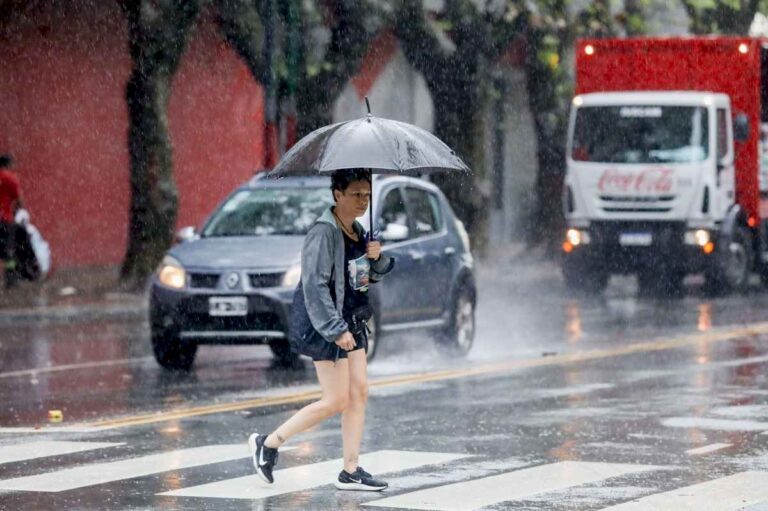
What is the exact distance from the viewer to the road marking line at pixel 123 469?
1019 centimetres

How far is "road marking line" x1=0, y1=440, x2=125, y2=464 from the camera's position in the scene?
11281 mm

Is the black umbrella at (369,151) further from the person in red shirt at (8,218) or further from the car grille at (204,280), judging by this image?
the person in red shirt at (8,218)

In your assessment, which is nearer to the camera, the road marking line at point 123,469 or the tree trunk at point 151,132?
the road marking line at point 123,469

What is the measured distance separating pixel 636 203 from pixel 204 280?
36.8ft

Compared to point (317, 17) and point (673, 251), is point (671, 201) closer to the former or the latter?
point (673, 251)

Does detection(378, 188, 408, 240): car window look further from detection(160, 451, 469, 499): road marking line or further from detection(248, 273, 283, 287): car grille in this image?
detection(160, 451, 469, 499): road marking line

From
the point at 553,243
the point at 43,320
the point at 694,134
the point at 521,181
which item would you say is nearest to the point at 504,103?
the point at 521,181

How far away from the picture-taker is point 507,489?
993 centimetres

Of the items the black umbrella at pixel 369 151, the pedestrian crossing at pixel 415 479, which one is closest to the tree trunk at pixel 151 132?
the pedestrian crossing at pixel 415 479

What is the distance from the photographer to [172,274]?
16641mm

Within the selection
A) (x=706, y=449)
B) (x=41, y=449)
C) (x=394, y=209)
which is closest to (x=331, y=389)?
(x=41, y=449)

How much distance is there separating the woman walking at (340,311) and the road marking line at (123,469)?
88cm

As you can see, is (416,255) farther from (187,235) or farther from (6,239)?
(6,239)

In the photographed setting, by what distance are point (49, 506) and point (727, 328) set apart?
1219 centimetres
